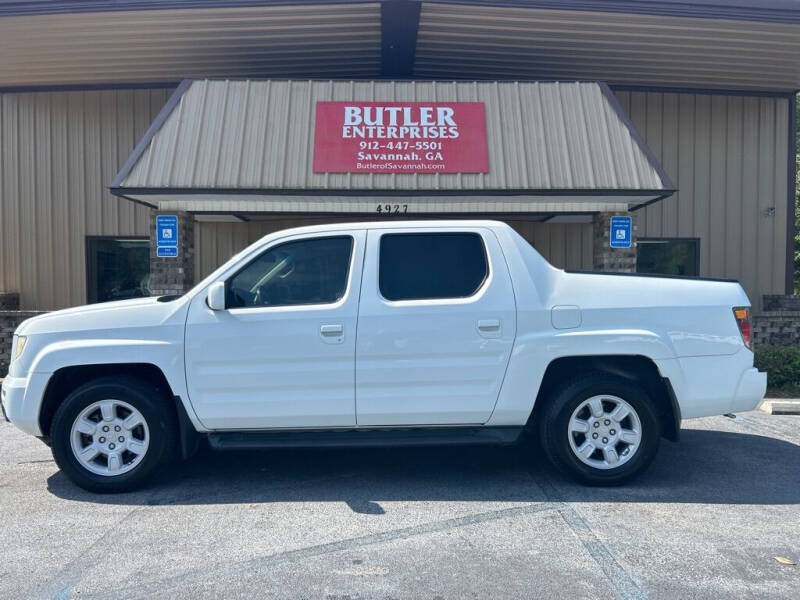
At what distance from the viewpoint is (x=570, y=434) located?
16.6 ft

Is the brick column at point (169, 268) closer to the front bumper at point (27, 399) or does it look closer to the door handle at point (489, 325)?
the front bumper at point (27, 399)

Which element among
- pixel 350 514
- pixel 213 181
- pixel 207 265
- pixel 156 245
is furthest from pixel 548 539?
pixel 207 265

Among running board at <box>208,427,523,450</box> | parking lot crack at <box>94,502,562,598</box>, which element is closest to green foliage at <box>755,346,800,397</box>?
running board at <box>208,427,523,450</box>

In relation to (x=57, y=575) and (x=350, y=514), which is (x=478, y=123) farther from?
(x=57, y=575)

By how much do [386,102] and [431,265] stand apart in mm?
5426

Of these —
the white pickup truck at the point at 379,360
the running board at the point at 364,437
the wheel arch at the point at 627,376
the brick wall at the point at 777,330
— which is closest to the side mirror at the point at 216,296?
the white pickup truck at the point at 379,360

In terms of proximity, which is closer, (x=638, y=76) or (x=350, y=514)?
(x=350, y=514)

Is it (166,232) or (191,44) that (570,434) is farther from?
(191,44)

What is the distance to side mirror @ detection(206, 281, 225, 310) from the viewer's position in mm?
4887

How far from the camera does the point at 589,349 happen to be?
5.02 m

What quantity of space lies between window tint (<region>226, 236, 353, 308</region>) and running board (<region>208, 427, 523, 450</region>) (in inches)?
38.9

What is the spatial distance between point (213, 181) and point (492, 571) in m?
6.73

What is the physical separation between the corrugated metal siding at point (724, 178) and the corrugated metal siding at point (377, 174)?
309 centimetres

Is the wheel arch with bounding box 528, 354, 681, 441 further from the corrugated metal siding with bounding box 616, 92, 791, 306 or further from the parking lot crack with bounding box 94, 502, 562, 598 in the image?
the corrugated metal siding with bounding box 616, 92, 791, 306
